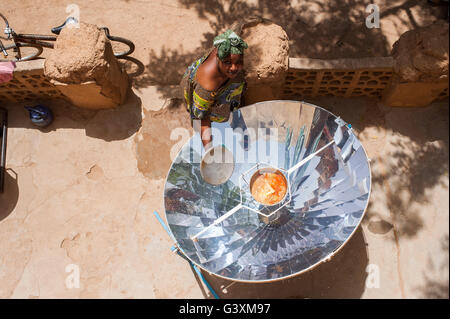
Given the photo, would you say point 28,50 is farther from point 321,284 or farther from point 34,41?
point 321,284

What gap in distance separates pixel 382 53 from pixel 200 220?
10.7ft

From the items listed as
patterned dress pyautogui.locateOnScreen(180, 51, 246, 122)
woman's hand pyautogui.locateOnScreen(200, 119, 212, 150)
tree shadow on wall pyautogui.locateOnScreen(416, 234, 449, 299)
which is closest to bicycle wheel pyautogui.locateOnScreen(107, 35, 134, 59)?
patterned dress pyautogui.locateOnScreen(180, 51, 246, 122)

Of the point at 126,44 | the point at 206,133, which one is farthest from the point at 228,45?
the point at 126,44

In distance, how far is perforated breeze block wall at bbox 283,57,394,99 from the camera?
4402mm

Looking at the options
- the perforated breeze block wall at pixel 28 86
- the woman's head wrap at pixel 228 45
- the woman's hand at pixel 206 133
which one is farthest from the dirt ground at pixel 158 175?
the woman's head wrap at pixel 228 45

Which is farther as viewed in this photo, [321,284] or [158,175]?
[158,175]

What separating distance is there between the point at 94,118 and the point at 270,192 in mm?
2774

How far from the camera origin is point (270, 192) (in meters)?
3.45

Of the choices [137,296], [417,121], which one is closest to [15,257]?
[137,296]

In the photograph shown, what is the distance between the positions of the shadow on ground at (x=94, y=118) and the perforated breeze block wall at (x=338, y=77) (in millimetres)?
1972

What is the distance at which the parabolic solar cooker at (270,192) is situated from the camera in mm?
3518

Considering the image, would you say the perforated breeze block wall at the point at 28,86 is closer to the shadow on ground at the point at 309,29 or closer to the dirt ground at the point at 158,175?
the dirt ground at the point at 158,175

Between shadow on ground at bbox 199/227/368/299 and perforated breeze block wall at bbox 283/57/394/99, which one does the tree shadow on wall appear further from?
perforated breeze block wall at bbox 283/57/394/99

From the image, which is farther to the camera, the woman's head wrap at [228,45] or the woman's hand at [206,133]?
the woman's hand at [206,133]
